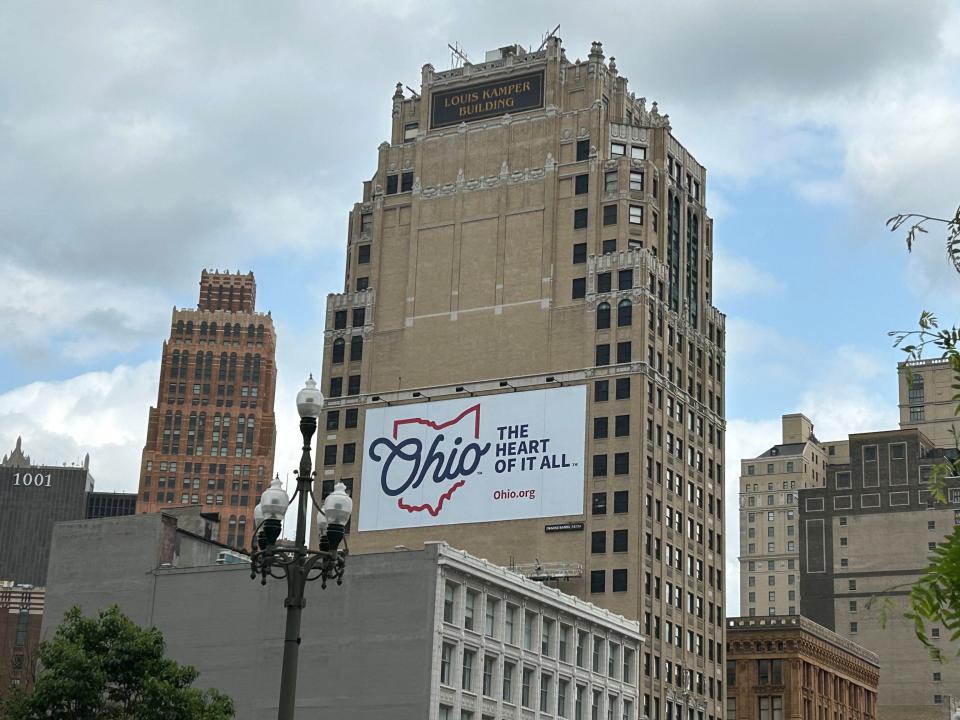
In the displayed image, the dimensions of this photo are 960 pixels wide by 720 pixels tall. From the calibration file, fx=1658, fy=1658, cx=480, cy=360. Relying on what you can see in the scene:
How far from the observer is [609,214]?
497 ft

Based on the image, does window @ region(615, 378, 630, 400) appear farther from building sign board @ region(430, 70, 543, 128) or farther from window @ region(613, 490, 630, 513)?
building sign board @ region(430, 70, 543, 128)

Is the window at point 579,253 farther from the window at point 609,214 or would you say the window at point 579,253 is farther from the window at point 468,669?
the window at point 468,669

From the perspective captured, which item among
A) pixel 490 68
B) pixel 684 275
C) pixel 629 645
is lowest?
pixel 629 645

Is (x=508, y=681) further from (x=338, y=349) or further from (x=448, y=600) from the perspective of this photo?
(x=338, y=349)

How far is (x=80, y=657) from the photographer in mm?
51594

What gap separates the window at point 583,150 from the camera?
506 feet

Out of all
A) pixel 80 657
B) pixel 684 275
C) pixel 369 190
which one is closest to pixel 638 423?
pixel 684 275

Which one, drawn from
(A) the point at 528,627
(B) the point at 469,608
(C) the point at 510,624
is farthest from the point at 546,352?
(B) the point at 469,608

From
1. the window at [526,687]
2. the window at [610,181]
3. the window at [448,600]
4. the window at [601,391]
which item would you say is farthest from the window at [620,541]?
the window at [448,600]

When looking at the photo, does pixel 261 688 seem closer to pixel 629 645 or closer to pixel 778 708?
pixel 629 645

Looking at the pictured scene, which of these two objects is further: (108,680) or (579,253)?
(579,253)

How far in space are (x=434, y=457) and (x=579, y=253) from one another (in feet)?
75.5

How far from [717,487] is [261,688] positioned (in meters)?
70.6

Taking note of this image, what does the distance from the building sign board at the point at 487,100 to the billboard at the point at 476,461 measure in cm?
3059
